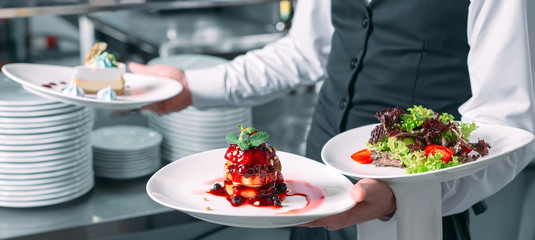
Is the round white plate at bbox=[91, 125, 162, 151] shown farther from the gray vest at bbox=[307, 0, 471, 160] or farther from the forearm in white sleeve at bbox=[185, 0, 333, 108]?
the gray vest at bbox=[307, 0, 471, 160]

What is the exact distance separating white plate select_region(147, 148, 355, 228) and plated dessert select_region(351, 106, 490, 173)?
3.9 inches

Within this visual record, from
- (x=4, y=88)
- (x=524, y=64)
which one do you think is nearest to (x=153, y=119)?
(x=4, y=88)

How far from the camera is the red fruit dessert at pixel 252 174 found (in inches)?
55.4

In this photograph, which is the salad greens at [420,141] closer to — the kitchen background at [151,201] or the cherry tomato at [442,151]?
the cherry tomato at [442,151]

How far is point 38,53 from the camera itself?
20.1 ft

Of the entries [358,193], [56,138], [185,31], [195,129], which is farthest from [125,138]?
[185,31]

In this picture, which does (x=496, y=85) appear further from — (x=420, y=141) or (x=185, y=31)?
(x=185, y=31)

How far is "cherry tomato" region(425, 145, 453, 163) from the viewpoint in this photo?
1393mm

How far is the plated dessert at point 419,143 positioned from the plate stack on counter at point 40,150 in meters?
1.01

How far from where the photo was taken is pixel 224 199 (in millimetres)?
1397

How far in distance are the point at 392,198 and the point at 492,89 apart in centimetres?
34

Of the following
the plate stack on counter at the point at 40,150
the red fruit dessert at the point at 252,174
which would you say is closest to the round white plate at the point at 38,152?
the plate stack on counter at the point at 40,150

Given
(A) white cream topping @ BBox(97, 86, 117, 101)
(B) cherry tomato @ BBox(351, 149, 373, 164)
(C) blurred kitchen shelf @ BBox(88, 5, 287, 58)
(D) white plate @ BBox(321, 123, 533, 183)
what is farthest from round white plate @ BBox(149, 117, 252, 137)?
(C) blurred kitchen shelf @ BBox(88, 5, 287, 58)

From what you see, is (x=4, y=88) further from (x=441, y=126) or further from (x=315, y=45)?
(x=441, y=126)
